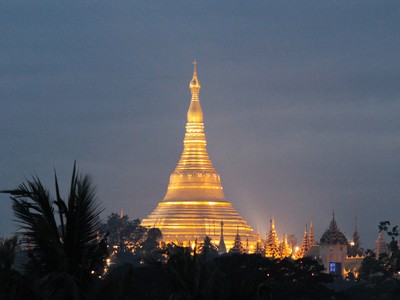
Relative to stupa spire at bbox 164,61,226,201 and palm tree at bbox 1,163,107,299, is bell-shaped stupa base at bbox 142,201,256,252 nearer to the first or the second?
stupa spire at bbox 164,61,226,201

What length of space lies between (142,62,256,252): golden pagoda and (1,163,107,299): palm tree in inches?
6219

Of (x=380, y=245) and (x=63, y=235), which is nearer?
(x=63, y=235)

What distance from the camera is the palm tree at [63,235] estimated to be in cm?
1986

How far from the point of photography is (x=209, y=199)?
7274 inches

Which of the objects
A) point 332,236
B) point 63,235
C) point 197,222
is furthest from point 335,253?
point 63,235

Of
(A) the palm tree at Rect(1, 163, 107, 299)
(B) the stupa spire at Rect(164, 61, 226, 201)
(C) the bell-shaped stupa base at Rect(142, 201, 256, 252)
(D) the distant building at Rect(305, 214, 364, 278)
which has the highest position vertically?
(B) the stupa spire at Rect(164, 61, 226, 201)

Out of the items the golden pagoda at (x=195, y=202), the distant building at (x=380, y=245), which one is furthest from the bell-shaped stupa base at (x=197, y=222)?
the distant building at (x=380, y=245)

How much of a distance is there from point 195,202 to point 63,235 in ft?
536

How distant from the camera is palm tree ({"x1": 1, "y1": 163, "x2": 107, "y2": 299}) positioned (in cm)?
1986

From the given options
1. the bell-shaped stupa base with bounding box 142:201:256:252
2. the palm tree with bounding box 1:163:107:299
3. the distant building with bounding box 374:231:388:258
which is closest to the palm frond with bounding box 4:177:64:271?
the palm tree with bounding box 1:163:107:299

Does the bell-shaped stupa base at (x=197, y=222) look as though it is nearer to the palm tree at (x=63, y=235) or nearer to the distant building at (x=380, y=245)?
the distant building at (x=380, y=245)

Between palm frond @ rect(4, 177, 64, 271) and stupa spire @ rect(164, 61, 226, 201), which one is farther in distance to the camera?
stupa spire @ rect(164, 61, 226, 201)

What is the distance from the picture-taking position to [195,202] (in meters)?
183

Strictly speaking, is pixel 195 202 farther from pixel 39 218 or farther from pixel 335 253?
pixel 39 218
